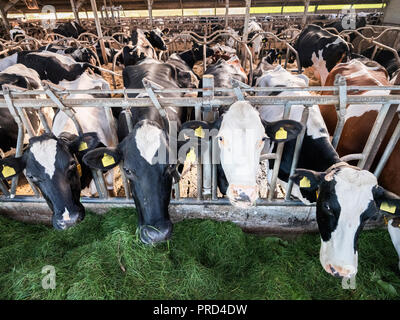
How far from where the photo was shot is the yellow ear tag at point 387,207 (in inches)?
78.9

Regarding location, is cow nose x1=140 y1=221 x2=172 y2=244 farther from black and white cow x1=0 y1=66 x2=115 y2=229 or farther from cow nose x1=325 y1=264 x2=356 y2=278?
cow nose x1=325 y1=264 x2=356 y2=278

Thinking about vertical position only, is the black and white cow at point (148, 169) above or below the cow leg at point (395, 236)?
above

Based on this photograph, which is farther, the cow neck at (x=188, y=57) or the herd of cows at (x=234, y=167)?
the cow neck at (x=188, y=57)

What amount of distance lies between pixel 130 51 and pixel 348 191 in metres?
7.25

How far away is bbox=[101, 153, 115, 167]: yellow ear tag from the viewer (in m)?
2.40

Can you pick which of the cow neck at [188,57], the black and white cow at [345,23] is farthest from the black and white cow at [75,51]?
the black and white cow at [345,23]

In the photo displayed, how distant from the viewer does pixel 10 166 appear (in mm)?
2410

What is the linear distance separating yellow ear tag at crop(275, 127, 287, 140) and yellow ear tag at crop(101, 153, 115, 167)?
162 centimetres

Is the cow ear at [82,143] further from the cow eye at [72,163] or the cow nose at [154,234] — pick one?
the cow nose at [154,234]

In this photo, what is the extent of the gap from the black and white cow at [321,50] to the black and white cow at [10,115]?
7.76m

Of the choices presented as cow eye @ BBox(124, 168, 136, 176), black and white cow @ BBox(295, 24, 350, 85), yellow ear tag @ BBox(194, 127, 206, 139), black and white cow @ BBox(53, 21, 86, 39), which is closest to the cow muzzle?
yellow ear tag @ BBox(194, 127, 206, 139)

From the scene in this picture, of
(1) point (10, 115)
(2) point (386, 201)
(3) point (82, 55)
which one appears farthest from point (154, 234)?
(3) point (82, 55)
